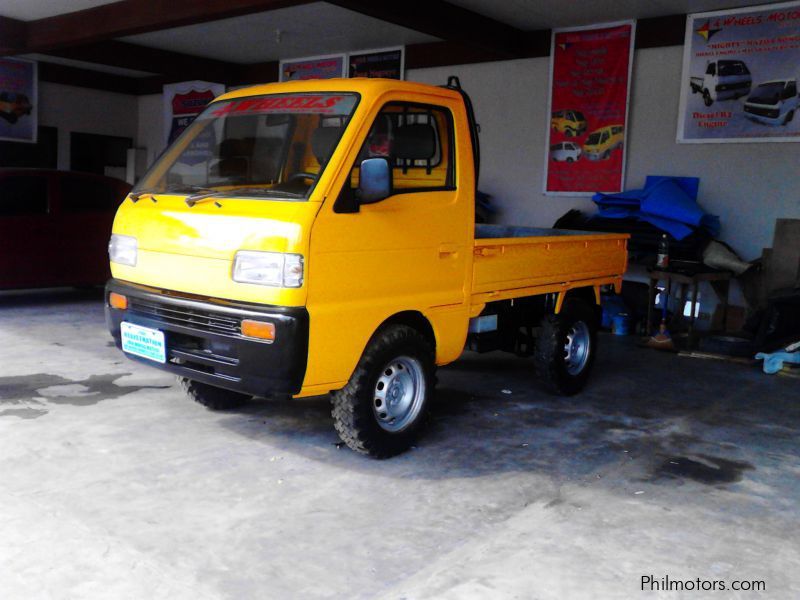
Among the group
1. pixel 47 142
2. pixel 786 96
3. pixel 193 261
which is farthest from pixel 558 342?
pixel 47 142

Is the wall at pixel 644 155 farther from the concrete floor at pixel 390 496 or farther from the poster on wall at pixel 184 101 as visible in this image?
the poster on wall at pixel 184 101

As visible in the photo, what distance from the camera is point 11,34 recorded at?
10.2 m

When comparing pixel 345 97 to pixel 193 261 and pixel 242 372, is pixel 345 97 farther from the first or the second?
pixel 242 372

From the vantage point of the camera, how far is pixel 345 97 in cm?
389

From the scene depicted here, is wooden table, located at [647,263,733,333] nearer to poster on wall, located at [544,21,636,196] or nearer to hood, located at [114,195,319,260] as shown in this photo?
poster on wall, located at [544,21,636,196]

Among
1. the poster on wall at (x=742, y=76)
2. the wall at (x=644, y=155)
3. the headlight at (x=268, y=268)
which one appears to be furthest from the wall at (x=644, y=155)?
the headlight at (x=268, y=268)

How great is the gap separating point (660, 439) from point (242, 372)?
2.57m

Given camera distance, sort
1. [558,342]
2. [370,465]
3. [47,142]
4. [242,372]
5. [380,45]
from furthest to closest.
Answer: [47,142]
[380,45]
[558,342]
[370,465]
[242,372]

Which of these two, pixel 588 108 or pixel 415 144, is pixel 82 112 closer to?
pixel 588 108

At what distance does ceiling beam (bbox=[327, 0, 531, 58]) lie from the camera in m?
7.49

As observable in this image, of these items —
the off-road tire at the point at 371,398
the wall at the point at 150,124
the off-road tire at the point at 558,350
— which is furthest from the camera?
the wall at the point at 150,124

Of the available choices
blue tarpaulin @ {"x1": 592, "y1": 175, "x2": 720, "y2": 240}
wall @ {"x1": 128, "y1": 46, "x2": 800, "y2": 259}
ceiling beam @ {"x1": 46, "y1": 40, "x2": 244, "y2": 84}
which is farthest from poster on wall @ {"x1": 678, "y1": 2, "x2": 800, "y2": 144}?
ceiling beam @ {"x1": 46, "y1": 40, "x2": 244, "y2": 84}
